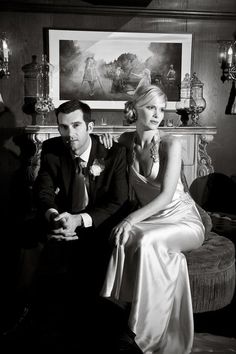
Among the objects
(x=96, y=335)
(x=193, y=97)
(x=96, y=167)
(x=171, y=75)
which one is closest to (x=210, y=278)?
(x=96, y=335)

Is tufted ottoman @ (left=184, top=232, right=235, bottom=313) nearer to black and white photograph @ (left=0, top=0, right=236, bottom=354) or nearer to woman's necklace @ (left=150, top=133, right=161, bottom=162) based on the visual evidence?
black and white photograph @ (left=0, top=0, right=236, bottom=354)

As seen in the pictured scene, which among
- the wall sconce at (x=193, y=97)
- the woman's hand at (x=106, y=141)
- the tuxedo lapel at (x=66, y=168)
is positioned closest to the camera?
the tuxedo lapel at (x=66, y=168)

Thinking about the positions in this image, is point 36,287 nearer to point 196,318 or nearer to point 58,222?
point 58,222

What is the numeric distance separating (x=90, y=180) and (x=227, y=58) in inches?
118

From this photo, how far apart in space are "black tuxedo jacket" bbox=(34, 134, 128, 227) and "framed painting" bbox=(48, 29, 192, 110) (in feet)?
6.89

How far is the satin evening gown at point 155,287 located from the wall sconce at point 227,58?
3082mm

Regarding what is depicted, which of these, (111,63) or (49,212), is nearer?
(49,212)

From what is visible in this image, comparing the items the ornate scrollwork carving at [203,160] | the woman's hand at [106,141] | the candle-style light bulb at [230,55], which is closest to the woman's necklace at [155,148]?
the woman's hand at [106,141]

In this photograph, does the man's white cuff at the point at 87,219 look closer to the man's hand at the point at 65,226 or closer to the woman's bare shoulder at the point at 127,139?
the man's hand at the point at 65,226

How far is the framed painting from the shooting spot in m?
4.76

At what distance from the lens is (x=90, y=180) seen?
275 centimetres

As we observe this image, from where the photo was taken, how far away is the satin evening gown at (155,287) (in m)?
2.31

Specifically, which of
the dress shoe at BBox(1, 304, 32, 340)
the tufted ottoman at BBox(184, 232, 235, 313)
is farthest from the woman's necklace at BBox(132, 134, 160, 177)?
the dress shoe at BBox(1, 304, 32, 340)

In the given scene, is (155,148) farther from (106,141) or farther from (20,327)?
(20,327)
